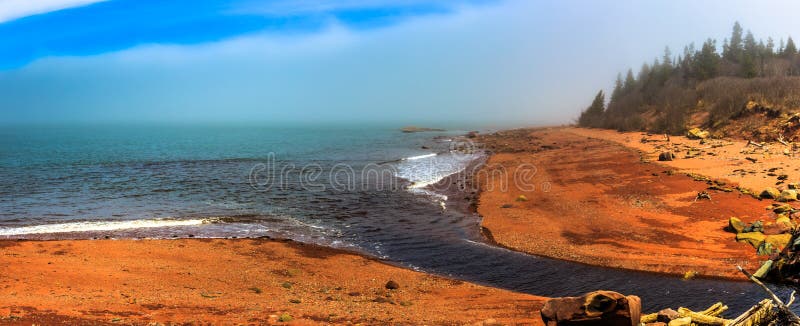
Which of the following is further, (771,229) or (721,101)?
(721,101)

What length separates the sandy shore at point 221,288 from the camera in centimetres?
912

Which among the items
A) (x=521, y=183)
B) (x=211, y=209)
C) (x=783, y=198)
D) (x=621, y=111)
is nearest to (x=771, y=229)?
(x=783, y=198)

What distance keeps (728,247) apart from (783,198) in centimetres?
533

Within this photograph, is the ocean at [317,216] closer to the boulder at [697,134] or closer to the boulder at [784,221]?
the boulder at [784,221]

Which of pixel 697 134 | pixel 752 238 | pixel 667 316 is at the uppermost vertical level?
pixel 697 134

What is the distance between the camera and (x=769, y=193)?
57.8 feet

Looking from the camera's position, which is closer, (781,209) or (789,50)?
(781,209)

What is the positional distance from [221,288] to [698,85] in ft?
225

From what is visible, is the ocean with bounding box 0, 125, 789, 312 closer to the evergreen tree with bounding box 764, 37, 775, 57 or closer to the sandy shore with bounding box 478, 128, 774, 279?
the sandy shore with bounding box 478, 128, 774, 279

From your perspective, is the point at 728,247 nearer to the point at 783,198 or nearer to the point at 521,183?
the point at 783,198

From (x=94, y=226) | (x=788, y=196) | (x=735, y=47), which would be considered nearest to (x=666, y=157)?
(x=788, y=196)

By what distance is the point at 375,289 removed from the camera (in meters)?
12.2

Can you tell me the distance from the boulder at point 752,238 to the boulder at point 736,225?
0.35 m

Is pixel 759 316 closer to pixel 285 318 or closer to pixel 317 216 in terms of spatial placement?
pixel 285 318
